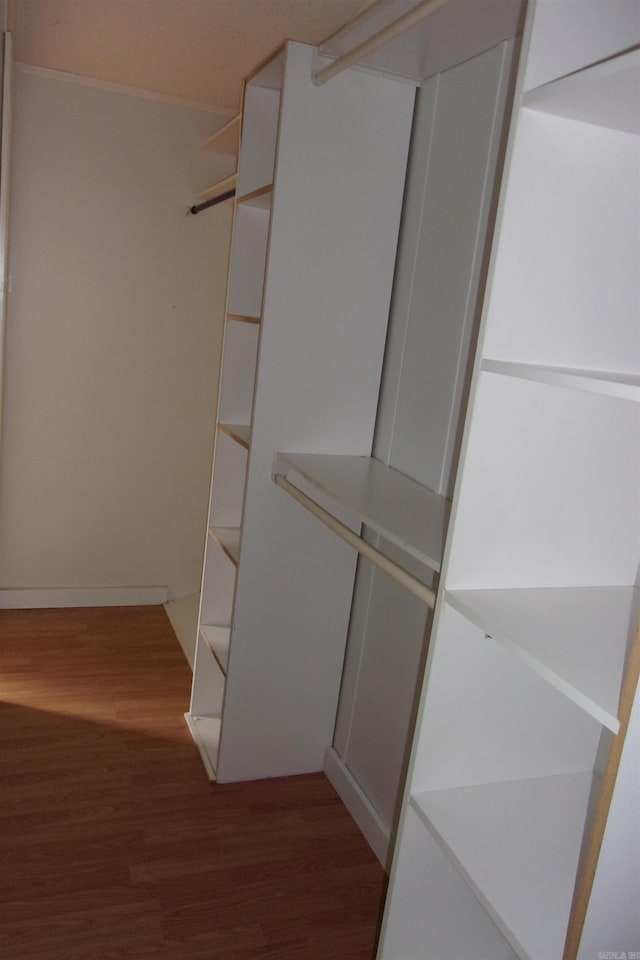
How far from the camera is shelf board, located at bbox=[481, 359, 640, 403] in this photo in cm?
98

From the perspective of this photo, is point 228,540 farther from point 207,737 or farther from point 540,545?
point 540,545

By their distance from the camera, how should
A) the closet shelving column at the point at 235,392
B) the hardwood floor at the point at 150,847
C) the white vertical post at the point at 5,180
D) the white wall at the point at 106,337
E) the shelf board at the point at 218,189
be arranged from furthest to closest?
the white wall at the point at 106,337 → the shelf board at the point at 218,189 → the white vertical post at the point at 5,180 → the closet shelving column at the point at 235,392 → the hardwood floor at the point at 150,847

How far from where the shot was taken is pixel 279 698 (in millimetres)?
2633

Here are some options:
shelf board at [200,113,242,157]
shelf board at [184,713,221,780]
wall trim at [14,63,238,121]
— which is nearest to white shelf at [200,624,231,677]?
shelf board at [184,713,221,780]

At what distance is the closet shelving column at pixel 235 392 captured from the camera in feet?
8.29

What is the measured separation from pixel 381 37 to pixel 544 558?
48.5 inches

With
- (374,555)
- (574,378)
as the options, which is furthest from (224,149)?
(574,378)

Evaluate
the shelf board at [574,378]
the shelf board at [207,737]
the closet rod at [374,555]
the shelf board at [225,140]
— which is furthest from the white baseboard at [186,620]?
the shelf board at [574,378]

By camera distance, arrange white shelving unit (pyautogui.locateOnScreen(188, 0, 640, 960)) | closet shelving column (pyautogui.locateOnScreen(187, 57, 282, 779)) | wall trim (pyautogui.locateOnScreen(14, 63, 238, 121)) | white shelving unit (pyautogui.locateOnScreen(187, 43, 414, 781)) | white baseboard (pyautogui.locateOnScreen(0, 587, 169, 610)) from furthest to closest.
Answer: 1. white baseboard (pyautogui.locateOnScreen(0, 587, 169, 610))
2. wall trim (pyautogui.locateOnScreen(14, 63, 238, 121))
3. closet shelving column (pyautogui.locateOnScreen(187, 57, 282, 779))
4. white shelving unit (pyautogui.locateOnScreen(187, 43, 414, 781))
5. white shelving unit (pyautogui.locateOnScreen(188, 0, 640, 960))

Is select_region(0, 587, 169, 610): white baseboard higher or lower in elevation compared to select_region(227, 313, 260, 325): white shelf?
lower

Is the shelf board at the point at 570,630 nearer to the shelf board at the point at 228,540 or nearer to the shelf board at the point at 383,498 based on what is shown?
the shelf board at the point at 383,498

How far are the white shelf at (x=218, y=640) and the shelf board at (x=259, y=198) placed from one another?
1.39 meters

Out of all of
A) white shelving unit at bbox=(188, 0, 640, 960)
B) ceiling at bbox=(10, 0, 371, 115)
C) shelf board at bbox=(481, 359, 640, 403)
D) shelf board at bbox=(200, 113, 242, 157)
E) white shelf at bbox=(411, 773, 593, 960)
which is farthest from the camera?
shelf board at bbox=(200, 113, 242, 157)

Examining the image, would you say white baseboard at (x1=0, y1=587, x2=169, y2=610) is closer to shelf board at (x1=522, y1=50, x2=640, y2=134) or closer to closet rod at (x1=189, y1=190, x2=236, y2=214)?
closet rod at (x1=189, y1=190, x2=236, y2=214)
